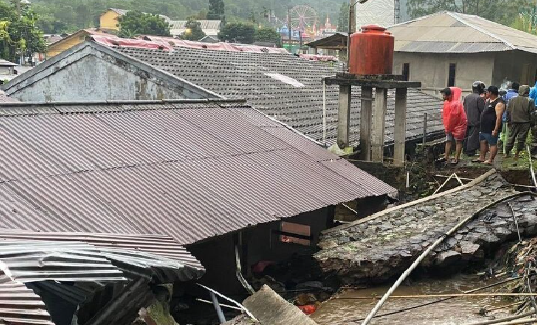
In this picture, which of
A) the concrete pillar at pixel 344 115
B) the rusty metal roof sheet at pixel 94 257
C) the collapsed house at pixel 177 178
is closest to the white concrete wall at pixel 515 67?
the concrete pillar at pixel 344 115

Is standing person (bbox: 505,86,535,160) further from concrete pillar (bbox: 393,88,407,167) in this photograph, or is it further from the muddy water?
the muddy water

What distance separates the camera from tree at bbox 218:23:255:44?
59156mm

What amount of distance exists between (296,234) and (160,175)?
11.3 ft

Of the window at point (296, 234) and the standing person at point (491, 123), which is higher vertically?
the standing person at point (491, 123)

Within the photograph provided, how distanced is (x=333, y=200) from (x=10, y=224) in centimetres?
A: 480

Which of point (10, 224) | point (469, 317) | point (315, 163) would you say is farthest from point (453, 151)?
point (10, 224)

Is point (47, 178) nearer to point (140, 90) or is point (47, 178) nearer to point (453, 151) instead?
point (140, 90)

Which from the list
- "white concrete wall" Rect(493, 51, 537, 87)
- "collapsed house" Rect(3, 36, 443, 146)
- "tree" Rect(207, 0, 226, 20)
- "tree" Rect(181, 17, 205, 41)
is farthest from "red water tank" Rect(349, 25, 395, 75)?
"tree" Rect(207, 0, 226, 20)

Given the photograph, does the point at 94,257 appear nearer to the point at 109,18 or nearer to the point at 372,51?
the point at 372,51

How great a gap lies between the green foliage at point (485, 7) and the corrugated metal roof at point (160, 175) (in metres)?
51.0

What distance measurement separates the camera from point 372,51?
11.6 m

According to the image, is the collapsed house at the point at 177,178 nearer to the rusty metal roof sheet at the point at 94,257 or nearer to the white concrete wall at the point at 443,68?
the rusty metal roof sheet at the point at 94,257

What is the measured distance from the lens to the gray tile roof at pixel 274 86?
13.8m

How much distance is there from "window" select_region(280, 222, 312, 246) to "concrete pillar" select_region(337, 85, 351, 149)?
2165mm
